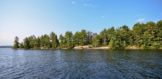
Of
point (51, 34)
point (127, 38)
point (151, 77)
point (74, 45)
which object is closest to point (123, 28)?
point (127, 38)

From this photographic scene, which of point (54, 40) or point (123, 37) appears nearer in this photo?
point (123, 37)

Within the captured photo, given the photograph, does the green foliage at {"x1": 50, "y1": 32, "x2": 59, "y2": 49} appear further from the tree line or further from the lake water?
the lake water

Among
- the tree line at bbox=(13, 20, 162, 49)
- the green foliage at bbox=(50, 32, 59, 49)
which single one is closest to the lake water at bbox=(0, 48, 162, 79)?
the tree line at bbox=(13, 20, 162, 49)

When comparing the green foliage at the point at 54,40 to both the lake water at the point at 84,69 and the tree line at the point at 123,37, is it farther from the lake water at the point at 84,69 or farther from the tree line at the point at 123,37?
the lake water at the point at 84,69

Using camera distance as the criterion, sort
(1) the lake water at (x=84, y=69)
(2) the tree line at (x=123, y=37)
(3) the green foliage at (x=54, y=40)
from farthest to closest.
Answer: (3) the green foliage at (x=54, y=40)
(2) the tree line at (x=123, y=37)
(1) the lake water at (x=84, y=69)

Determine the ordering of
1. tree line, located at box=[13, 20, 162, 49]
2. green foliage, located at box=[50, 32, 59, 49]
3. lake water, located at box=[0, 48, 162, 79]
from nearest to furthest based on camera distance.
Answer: lake water, located at box=[0, 48, 162, 79] < tree line, located at box=[13, 20, 162, 49] < green foliage, located at box=[50, 32, 59, 49]

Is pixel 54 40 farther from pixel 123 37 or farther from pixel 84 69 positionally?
pixel 84 69

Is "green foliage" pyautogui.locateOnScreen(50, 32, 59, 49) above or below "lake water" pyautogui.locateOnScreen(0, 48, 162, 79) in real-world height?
above

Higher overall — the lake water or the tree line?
the tree line

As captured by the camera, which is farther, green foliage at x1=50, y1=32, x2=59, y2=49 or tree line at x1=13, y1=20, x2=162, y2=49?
green foliage at x1=50, y1=32, x2=59, y2=49

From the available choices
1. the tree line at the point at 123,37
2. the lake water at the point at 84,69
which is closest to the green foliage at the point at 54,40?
the tree line at the point at 123,37

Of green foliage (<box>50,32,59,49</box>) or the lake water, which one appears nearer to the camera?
the lake water

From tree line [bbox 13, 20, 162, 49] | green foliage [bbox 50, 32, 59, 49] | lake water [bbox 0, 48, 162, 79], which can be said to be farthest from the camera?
green foliage [bbox 50, 32, 59, 49]


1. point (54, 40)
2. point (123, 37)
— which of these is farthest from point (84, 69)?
point (54, 40)
